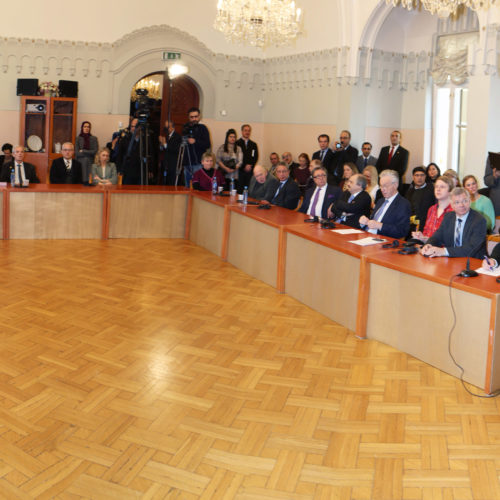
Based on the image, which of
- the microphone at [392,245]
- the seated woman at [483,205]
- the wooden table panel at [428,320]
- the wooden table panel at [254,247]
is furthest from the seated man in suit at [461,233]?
the seated woman at [483,205]

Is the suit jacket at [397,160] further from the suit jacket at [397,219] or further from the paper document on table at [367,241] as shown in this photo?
the paper document on table at [367,241]

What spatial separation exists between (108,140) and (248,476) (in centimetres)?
1086

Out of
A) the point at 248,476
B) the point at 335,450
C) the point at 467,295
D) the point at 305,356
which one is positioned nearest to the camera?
the point at 248,476

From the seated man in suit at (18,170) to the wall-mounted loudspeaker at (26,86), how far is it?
2.84 m

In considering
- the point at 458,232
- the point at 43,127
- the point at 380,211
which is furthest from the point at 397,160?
the point at 43,127

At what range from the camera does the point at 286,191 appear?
340 inches

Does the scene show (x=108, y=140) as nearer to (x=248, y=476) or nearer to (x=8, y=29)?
(x=8, y=29)

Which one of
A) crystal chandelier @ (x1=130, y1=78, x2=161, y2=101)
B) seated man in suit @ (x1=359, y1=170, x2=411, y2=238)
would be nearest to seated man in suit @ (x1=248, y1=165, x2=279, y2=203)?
seated man in suit @ (x1=359, y1=170, x2=411, y2=238)

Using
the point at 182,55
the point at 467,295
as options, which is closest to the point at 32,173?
the point at 182,55

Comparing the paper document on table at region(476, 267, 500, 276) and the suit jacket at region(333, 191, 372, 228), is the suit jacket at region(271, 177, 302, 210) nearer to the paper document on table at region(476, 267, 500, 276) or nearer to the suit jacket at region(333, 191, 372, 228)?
the suit jacket at region(333, 191, 372, 228)

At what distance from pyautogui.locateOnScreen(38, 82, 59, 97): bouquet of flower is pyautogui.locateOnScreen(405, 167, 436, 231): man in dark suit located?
281 inches

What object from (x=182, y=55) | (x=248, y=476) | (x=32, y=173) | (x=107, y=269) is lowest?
(x=248, y=476)

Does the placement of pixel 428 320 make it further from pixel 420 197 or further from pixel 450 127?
pixel 450 127

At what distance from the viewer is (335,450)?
3676mm
